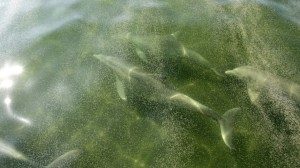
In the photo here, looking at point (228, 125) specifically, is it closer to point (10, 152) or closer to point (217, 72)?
point (217, 72)

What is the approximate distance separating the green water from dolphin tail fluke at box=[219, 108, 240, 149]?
15 centimetres

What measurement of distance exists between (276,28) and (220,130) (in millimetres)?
3629

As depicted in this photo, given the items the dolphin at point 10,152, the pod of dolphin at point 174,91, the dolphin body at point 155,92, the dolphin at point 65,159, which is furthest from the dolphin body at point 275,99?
the dolphin at point 10,152

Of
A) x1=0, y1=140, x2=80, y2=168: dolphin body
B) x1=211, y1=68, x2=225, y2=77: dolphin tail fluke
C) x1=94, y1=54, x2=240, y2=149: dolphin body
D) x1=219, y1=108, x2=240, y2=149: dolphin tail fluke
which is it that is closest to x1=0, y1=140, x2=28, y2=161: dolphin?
x1=0, y1=140, x2=80, y2=168: dolphin body

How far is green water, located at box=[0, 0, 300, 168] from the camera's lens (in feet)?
20.3

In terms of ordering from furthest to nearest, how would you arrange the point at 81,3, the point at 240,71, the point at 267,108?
the point at 81,3
the point at 240,71
the point at 267,108

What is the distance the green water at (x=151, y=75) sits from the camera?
618 cm

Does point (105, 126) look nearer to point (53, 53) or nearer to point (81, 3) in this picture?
point (53, 53)

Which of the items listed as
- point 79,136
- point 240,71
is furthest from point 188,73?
point 79,136

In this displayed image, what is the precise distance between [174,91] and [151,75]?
642mm

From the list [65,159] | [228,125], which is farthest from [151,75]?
[65,159]

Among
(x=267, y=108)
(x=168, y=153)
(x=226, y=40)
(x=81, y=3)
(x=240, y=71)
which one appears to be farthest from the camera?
(x=81, y=3)

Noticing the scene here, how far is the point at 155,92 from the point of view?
6902 mm

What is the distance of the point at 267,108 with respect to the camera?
6.53 metres
